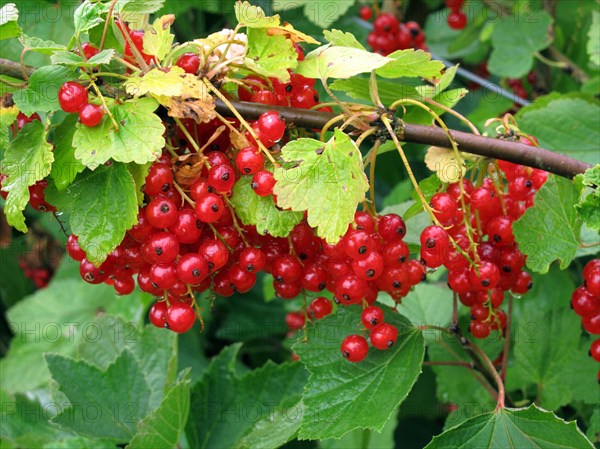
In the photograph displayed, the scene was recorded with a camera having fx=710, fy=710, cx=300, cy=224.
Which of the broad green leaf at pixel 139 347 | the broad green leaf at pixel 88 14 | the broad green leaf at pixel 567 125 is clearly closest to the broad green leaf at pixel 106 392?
the broad green leaf at pixel 139 347

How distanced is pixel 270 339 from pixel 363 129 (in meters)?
1.68

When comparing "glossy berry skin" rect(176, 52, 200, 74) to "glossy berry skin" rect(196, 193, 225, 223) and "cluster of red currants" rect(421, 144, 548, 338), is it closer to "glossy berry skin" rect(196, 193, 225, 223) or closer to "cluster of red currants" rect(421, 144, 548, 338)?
"glossy berry skin" rect(196, 193, 225, 223)

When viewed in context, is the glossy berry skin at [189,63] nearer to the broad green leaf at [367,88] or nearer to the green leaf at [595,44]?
the broad green leaf at [367,88]

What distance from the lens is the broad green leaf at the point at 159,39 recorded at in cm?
109

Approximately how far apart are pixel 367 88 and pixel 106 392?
2.85 feet

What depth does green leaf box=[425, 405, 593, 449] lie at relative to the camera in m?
1.13

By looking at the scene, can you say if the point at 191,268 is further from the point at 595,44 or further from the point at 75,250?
the point at 595,44

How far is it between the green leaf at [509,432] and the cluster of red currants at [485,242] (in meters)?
0.17

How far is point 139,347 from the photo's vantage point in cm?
175

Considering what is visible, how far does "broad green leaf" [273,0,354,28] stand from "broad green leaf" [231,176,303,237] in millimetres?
873

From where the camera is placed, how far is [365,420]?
114cm

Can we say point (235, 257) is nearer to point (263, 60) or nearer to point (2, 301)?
point (263, 60)

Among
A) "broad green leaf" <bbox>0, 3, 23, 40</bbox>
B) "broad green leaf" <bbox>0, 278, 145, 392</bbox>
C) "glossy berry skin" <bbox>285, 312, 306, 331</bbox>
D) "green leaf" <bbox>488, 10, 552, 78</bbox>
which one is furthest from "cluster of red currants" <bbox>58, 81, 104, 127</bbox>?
"green leaf" <bbox>488, 10, 552, 78</bbox>

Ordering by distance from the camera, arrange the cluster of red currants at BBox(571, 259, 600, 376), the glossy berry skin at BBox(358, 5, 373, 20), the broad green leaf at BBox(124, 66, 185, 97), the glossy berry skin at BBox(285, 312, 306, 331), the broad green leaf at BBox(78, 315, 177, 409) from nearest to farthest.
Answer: the broad green leaf at BBox(124, 66, 185, 97)
the cluster of red currants at BBox(571, 259, 600, 376)
the broad green leaf at BBox(78, 315, 177, 409)
the glossy berry skin at BBox(285, 312, 306, 331)
the glossy berry skin at BBox(358, 5, 373, 20)
